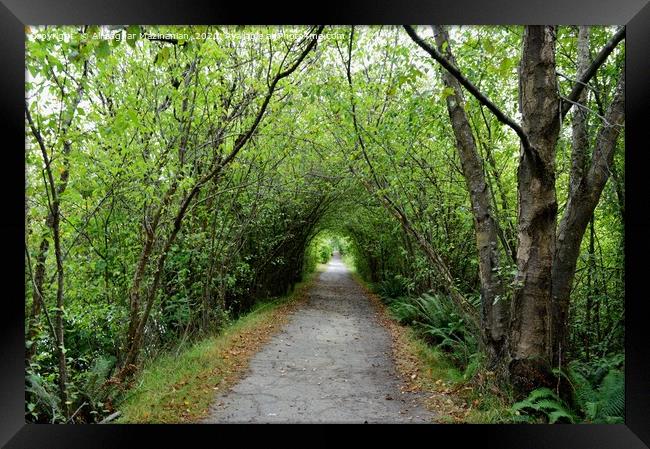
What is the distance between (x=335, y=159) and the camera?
23.8 ft

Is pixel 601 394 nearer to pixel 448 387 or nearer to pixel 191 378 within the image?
pixel 448 387

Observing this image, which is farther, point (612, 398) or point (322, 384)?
point (322, 384)

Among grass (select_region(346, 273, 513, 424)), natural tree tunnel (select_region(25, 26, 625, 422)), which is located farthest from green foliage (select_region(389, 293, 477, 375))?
grass (select_region(346, 273, 513, 424))

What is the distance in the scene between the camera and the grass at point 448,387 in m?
3.55

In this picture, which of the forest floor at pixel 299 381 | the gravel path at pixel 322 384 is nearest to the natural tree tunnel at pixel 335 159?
the forest floor at pixel 299 381

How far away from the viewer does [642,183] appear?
2621 millimetres

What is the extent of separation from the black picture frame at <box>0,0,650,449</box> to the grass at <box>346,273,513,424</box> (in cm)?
94

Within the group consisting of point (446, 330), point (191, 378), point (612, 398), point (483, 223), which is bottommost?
point (191, 378)

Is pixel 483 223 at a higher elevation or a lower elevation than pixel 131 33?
lower

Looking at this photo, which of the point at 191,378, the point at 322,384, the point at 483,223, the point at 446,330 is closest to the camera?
the point at 483,223

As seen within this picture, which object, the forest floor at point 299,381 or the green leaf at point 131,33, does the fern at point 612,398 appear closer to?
the forest floor at point 299,381

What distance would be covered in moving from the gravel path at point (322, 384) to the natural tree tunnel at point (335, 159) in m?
0.97

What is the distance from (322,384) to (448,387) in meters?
1.44
